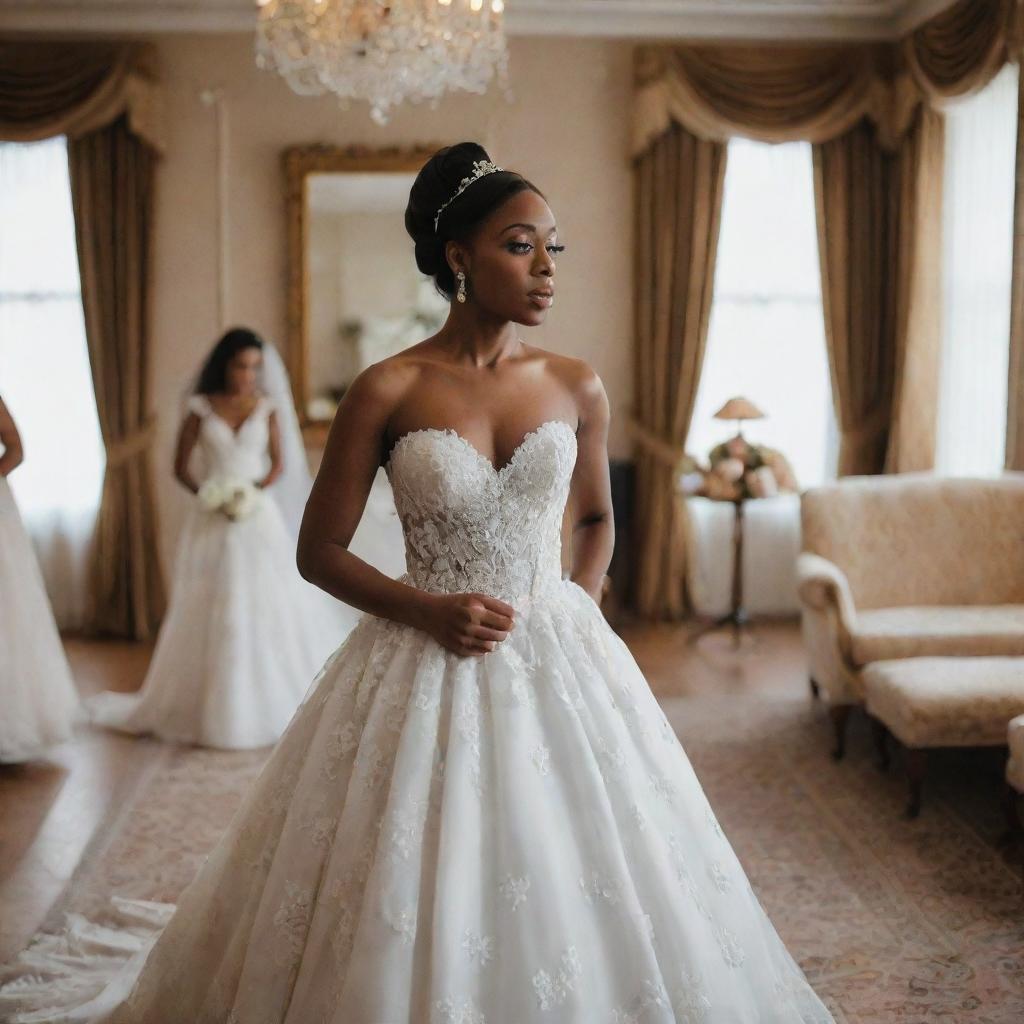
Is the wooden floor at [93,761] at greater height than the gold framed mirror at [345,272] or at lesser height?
lesser

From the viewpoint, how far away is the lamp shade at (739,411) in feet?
20.7

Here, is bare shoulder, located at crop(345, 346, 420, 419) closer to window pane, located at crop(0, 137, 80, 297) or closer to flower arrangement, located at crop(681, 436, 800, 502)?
flower arrangement, located at crop(681, 436, 800, 502)

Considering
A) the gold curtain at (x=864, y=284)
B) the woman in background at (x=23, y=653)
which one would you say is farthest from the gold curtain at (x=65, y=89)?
the gold curtain at (x=864, y=284)

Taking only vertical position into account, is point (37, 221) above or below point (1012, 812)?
above

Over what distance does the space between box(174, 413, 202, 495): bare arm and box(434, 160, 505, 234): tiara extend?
340 cm

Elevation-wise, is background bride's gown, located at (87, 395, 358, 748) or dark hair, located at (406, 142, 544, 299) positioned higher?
dark hair, located at (406, 142, 544, 299)

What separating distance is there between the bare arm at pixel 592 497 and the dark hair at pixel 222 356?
3.07 meters

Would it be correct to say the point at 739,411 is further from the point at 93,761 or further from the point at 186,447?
the point at 93,761

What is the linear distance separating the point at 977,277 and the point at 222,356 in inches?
152

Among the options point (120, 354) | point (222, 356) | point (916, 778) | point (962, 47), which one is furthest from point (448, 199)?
point (120, 354)

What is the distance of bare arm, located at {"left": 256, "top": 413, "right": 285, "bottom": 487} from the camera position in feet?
17.8

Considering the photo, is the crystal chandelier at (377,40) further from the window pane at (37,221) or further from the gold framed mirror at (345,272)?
the window pane at (37,221)

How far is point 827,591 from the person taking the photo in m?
4.86

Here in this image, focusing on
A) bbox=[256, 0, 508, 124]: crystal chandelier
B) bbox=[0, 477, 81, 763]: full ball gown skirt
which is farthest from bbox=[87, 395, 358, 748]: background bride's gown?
bbox=[256, 0, 508, 124]: crystal chandelier
